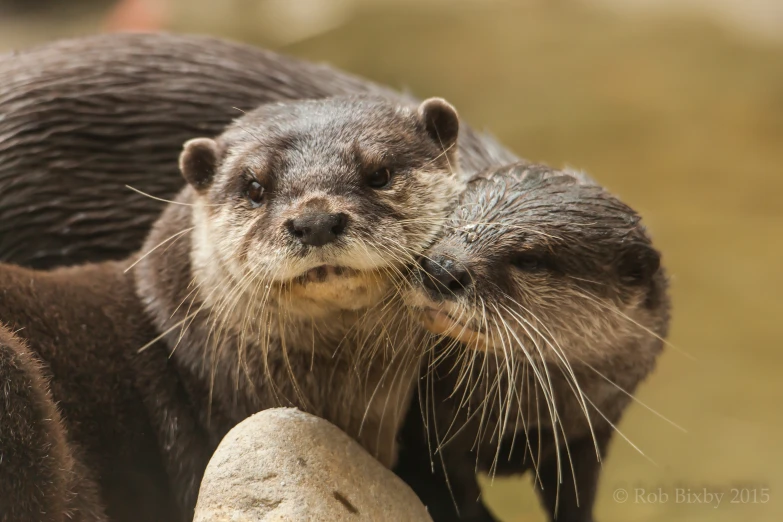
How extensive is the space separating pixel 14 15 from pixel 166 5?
1126mm

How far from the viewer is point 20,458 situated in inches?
80.5

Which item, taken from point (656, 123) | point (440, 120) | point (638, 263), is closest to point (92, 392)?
point (440, 120)

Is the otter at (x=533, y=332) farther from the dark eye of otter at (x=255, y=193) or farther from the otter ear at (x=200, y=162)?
the otter ear at (x=200, y=162)

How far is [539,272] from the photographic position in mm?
2336

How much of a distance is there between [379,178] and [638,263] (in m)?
0.68

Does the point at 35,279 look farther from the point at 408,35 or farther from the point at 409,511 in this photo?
the point at 408,35

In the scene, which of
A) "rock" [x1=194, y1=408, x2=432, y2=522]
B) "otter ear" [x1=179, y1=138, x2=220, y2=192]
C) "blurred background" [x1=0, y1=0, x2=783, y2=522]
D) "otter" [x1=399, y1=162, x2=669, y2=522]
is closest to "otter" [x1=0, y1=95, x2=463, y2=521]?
"otter ear" [x1=179, y1=138, x2=220, y2=192]

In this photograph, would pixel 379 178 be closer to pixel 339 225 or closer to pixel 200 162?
pixel 339 225

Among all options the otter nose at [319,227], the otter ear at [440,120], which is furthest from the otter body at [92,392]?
the otter ear at [440,120]

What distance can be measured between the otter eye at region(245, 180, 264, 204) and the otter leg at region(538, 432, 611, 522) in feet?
3.51

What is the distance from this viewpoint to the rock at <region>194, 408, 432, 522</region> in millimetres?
2041

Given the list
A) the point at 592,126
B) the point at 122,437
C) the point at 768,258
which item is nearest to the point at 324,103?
the point at 122,437

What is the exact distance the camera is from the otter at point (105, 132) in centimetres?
309

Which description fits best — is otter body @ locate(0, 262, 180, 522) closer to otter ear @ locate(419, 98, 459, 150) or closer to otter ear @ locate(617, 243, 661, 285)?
otter ear @ locate(419, 98, 459, 150)
